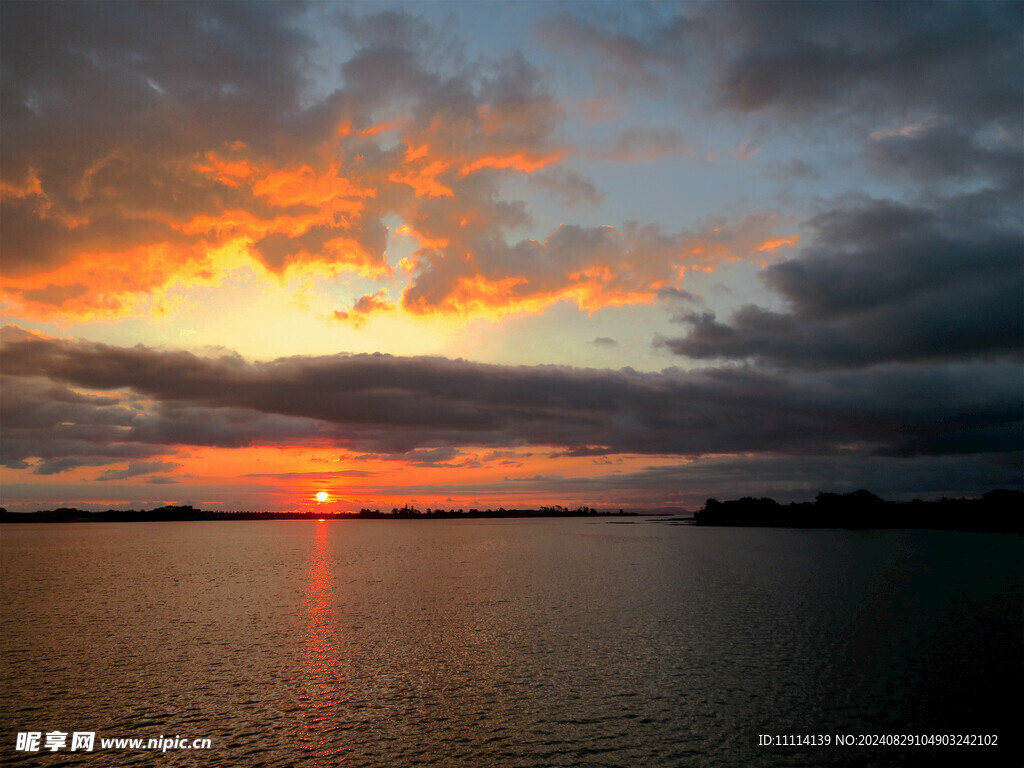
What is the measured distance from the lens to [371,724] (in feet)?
87.8

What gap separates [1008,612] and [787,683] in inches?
1424

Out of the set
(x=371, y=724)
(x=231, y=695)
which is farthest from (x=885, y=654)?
(x=231, y=695)

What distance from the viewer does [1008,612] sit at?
53.5 metres

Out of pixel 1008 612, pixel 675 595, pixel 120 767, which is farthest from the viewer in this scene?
pixel 675 595

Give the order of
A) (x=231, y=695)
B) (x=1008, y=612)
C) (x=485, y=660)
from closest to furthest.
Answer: (x=231, y=695)
(x=485, y=660)
(x=1008, y=612)

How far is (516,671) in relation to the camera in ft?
114

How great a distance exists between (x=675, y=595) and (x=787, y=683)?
3225 centimetres

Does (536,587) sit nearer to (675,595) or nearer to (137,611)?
(675,595)

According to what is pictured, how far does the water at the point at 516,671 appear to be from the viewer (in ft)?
80.3

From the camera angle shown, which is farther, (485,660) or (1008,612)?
(1008,612)

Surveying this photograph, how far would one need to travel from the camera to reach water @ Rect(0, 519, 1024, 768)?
2448 cm

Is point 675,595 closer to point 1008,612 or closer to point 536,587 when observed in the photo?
point 536,587

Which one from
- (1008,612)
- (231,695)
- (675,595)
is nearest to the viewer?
(231,695)

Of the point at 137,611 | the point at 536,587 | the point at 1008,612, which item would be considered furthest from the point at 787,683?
the point at 137,611
